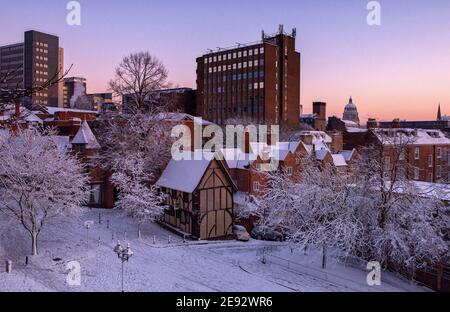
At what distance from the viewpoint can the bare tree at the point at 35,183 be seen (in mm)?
25203

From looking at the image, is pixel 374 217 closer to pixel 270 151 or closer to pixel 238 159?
pixel 270 151

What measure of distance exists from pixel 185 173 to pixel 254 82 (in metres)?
73.4

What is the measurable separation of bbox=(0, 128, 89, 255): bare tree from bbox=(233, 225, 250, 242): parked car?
12.6 meters

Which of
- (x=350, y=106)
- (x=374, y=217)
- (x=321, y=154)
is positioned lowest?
(x=374, y=217)

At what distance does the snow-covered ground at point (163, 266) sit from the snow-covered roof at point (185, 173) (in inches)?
167

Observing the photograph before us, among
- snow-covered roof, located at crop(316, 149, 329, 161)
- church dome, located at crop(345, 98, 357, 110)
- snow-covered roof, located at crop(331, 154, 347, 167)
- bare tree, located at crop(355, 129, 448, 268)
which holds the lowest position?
bare tree, located at crop(355, 129, 448, 268)

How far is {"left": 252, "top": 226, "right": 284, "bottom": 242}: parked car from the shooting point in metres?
33.5

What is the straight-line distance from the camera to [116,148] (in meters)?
38.5

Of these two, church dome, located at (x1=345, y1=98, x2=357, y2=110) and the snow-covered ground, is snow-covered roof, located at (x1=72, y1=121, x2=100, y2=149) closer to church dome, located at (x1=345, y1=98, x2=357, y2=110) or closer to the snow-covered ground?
the snow-covered ground

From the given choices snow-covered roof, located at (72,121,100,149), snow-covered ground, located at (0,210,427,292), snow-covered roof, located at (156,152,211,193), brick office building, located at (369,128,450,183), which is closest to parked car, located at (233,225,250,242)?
snow-covered ground, located at (0,210,427,292)

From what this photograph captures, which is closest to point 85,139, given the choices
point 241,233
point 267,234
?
point 241,233

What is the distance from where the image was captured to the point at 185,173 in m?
33.8

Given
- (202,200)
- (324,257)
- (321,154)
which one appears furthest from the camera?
(321,154)

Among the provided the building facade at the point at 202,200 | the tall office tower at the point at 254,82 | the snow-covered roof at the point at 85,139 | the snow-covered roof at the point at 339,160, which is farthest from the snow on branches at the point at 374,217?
the tall office tower at the point at 254,82
